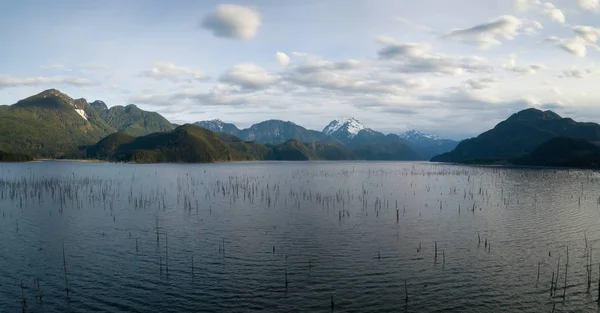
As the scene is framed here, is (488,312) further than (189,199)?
No

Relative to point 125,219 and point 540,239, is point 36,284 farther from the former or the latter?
point 540,239

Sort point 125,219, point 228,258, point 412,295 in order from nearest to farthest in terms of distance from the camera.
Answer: point 412,295, point 228,258, point 125,219

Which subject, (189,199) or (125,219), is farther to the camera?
(189,199)

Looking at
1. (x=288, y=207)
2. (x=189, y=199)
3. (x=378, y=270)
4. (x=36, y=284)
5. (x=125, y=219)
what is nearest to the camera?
(x=36, y=284)

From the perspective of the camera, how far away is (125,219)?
179 feet

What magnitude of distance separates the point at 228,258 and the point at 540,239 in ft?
117

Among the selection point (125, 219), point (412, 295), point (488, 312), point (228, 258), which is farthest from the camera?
point (125, 219)

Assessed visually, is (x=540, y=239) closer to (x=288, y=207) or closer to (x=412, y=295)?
(x=412, y=295)

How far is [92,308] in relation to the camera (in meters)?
23.9

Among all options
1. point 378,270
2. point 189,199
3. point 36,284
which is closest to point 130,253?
point 36,284

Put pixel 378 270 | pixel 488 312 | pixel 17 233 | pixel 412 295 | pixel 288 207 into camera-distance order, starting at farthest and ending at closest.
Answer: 1. pixel 288 207
2. pixel 17 233
3. pixel 378 270
4. pixel 412 295
5. pixel 488 312

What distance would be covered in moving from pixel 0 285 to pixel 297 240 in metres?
26.4

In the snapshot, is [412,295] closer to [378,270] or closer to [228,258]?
[378,270]

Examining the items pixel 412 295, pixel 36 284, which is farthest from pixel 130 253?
pixel 412 295
